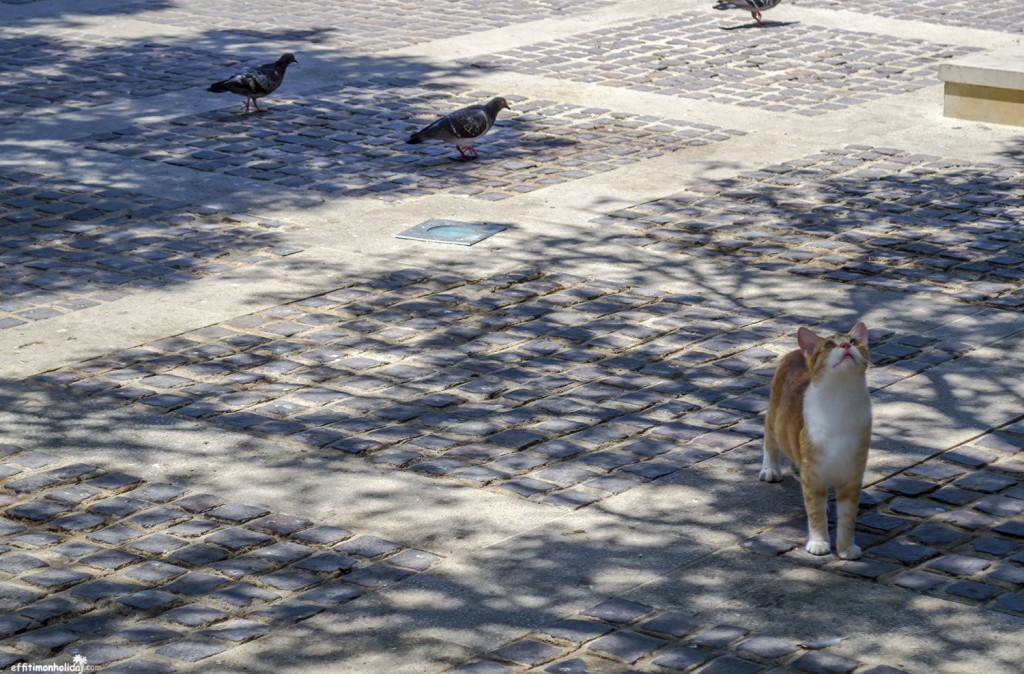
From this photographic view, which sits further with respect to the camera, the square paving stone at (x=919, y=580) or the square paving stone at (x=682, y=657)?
the square paving stone at (x=919, y=580)

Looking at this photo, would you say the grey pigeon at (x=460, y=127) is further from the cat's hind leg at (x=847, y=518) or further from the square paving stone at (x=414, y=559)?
the cat's hind leg at (x=847, y=518)

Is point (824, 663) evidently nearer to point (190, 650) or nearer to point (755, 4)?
point (190, 650)

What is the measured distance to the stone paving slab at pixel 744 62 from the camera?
54.7ft

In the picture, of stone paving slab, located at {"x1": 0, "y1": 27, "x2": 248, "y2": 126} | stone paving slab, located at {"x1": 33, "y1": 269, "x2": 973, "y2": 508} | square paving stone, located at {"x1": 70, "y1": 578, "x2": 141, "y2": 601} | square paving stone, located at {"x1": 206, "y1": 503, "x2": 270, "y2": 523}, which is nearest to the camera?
square paving stone, located at {"x1": 70, "y1": 578, "x2": 141, "y2": 601}

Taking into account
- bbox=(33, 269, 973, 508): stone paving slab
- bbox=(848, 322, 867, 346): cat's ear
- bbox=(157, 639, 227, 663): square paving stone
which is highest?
bbox=(848, 322, 867, 346): cat's ear

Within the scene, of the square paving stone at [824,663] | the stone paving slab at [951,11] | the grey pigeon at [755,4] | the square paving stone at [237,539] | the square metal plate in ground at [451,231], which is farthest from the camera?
the stone paving slab at [951,11]

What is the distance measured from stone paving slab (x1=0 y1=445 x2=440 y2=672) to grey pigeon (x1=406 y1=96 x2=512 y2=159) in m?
6.59

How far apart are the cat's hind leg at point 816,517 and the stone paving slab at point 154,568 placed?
1.69m

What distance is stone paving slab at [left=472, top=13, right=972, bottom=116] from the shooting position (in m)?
16.7

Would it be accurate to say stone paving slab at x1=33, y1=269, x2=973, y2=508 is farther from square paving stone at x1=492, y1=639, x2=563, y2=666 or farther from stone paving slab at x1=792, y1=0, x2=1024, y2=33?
stone paving slab at x1=792, y1=0, x2=1024, y2=33

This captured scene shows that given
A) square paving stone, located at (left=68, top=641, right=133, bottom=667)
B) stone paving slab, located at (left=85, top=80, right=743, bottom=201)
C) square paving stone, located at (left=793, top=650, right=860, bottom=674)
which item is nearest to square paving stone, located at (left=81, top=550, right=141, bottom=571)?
square paving stone, located at (left=68, top=641, right=133, bottom=667)

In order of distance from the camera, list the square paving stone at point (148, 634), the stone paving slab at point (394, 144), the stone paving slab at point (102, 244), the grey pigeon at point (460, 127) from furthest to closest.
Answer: the grey pigeon at point (460, 127)
the stone paving slab at point (394, 144)
the stone paving slab at point (102, 244)
the square paving stone at point (148, 634)

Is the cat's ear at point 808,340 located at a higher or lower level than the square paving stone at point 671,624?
higher

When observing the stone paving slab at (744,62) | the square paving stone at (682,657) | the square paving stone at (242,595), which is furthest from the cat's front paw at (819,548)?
the stone paving slab at (744,62)
